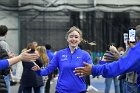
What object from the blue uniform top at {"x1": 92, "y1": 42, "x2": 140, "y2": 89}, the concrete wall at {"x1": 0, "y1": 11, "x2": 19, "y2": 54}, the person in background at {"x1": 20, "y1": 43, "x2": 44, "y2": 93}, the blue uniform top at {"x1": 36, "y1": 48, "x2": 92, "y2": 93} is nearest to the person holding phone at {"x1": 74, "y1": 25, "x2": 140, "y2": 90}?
the blue uniform top at {"x1": 92, "y1": 42, "x2": 140, "y2": 89}

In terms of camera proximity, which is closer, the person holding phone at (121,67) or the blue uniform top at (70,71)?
the person holding phone at (121,67)

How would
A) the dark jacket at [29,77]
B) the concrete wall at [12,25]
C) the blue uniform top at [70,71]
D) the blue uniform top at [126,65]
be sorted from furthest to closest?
1. the concrete wall at [12,25]
2. the dark jacket at [29,77]
3. the blue uniform top at [70,71]
4. the blue uniform top at [126,65]

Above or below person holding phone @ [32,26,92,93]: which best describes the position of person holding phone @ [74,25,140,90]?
above

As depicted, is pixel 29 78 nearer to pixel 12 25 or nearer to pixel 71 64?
pixel 71 64

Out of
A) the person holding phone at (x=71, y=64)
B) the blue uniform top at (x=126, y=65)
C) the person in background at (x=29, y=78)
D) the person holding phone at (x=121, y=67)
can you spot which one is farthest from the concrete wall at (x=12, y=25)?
the blue uniform top at (x=126, y=65)

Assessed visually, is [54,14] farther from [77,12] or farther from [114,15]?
[114,15]

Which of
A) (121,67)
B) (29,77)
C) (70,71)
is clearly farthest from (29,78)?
(121,67)

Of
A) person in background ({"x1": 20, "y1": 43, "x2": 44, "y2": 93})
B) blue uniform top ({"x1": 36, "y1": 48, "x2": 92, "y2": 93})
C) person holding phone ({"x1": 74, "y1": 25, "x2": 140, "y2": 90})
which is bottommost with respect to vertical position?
person in background ({"x1": 20, "y1": 43, "x2": 44, "y2": 93})

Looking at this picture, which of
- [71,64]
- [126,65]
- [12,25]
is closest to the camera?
[126,65]

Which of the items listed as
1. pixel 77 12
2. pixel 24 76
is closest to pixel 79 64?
pixel 24 76

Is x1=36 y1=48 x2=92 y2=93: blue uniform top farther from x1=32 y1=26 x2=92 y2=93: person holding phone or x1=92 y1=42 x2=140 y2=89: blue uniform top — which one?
x1=92 y1=42 x2=140 y2=89: blue uniform top

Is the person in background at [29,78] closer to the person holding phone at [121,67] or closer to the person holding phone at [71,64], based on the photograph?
the person holding phone at [71,64]

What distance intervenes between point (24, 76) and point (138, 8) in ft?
65.0

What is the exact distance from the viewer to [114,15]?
96.8 ft
